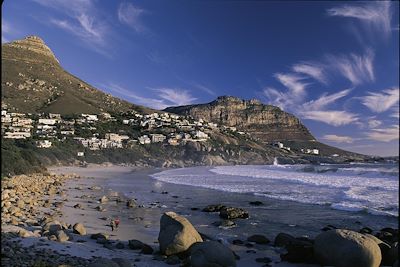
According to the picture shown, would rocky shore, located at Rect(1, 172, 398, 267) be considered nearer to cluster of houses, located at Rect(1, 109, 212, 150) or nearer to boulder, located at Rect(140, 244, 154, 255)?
boulder, located at Rect(140, 244, 154, 255)

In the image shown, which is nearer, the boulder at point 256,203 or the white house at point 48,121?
the boulder at point 256,203

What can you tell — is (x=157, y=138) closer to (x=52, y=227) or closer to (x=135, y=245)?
(x=52, y=227)

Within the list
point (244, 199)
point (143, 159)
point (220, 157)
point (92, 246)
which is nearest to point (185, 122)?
point (220, 157)

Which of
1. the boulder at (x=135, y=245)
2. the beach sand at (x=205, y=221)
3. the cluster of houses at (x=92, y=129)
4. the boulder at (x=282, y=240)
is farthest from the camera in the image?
the cluster of houses at (x=92, y=129)

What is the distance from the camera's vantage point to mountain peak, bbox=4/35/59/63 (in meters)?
146

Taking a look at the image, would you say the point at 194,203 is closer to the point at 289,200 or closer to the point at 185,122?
the point at 289,200

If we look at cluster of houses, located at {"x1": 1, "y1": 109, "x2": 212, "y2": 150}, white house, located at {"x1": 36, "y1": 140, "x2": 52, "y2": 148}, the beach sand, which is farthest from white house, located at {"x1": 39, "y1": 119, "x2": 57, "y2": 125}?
the beach sand

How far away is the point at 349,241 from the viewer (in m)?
10.3

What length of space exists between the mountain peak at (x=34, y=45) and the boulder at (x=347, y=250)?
153414 millimetres

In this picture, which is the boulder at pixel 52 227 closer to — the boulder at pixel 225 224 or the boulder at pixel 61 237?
the boulder at pixel 61 237

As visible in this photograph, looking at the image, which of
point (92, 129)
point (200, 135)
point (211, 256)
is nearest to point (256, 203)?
point (211, 256)

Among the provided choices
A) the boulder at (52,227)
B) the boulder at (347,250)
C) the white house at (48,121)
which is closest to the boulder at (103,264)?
the boulder at (52,227)

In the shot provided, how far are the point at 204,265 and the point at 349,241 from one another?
401 cm

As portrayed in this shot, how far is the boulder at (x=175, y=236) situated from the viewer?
444 inches
